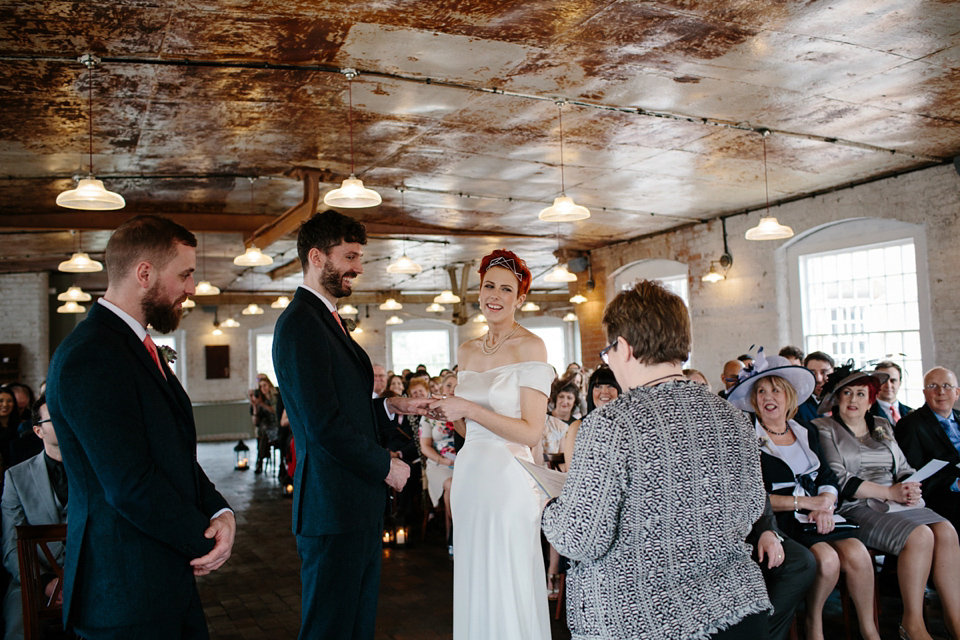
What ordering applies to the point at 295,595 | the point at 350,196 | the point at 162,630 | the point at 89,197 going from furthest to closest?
1. the point at 350,196
2. the point at 89,197
3. the point at 295,595
4. the point at 162,630

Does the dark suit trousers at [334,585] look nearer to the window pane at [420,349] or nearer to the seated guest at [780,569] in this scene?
the seated guest at [780,569]

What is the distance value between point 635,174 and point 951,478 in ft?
16.4

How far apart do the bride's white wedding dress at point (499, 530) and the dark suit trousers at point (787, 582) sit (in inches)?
36.3

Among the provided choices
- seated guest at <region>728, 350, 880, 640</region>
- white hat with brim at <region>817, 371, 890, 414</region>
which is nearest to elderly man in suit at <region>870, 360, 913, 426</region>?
white hat with brim at <region>817, 371, 890, 414</region>

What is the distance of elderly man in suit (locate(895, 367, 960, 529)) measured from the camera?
187 inches

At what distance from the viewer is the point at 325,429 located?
91.8 inches

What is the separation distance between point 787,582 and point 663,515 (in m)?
1.98

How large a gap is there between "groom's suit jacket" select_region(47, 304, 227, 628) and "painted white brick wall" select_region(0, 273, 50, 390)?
1345 cm

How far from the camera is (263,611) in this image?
4965 millimetres

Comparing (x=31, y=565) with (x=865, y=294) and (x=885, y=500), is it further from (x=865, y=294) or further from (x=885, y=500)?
(x=865, y=294)

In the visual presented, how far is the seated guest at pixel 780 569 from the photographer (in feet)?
9.94

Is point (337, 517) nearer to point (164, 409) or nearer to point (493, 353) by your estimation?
point (164, 409)

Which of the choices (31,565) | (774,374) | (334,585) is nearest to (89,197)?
(31,565)

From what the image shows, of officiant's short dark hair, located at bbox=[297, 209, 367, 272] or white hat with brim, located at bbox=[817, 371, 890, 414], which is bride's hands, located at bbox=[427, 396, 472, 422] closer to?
officiant's short dark hair, located at bbox=[297, 209, 367, 272]
